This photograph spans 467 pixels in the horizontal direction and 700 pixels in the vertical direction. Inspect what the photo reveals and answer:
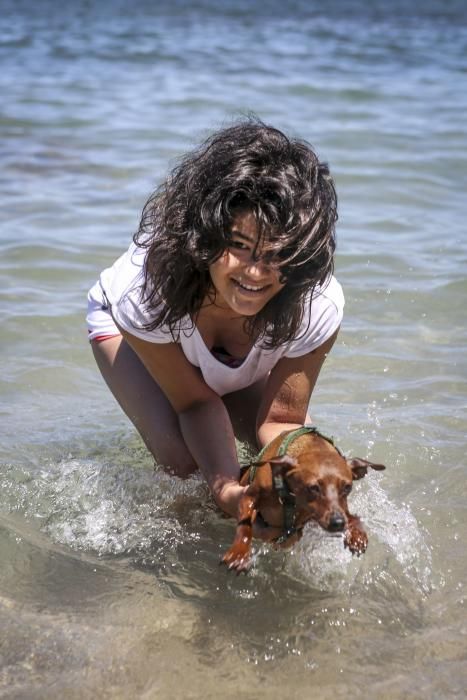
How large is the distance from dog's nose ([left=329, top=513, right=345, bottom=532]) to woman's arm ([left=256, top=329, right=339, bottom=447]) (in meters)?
0.99

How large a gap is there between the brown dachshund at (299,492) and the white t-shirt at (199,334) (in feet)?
2.05

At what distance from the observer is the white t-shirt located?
142 inches

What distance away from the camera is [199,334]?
11.9 ft

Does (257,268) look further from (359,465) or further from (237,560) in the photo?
(237,560)

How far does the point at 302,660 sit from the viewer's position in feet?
10.4

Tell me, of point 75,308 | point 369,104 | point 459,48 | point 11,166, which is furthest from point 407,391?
point 459,48

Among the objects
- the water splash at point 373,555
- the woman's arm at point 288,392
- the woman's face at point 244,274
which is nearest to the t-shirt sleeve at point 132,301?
the woman's face at point 244,274

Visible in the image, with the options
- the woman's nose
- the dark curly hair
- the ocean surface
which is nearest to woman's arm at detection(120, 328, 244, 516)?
the dark curly hair

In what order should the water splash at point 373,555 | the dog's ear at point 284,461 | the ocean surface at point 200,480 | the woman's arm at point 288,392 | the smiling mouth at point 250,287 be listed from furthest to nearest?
the woman's arm at point 288,392
the water splash at point 373,555
the smiling mouth at point 250,287
the ocean surface at point 200,480
the dog's ear at point 284,461

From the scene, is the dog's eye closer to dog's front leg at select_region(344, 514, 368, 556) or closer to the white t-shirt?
dog's front leg at select_region(344, 514, 368, 556)

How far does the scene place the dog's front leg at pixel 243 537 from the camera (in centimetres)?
290

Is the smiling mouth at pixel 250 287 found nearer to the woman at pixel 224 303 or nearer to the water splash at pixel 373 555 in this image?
the woman at pixel 224 303

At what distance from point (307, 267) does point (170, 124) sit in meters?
7.53

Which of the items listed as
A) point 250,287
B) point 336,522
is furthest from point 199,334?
point 336,522
